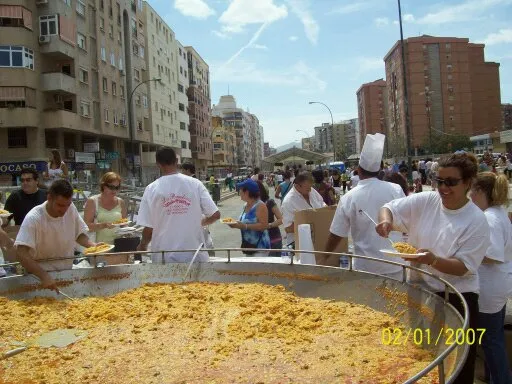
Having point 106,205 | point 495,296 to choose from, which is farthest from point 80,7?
point 495,296

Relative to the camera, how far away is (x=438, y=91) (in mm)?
106562

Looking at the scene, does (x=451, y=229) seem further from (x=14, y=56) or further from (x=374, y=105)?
(x=374, y=105)

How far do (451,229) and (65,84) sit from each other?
35370 mm

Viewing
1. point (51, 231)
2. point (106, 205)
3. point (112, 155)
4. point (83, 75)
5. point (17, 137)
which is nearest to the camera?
point (51, 231)

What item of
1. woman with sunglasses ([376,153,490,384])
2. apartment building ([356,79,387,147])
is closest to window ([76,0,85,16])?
woman with sunglasses ([376,153,490,384])

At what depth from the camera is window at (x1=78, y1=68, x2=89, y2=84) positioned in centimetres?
3701

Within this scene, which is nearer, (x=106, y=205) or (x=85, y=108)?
(x=106, y=205)

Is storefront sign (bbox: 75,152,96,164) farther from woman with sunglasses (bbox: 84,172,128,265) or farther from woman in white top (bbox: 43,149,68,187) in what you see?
woman with sunglasses (bbox: 84,172,128,265)

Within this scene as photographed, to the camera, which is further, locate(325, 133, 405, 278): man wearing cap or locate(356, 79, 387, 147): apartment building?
locate(356, 79, 387, 147): apartment building

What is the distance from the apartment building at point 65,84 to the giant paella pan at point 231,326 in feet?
100

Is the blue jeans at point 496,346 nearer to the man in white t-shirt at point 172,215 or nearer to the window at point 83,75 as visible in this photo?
the man in white t-shirt at point 172,215

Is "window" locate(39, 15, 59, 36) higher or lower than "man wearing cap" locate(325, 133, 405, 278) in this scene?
higher

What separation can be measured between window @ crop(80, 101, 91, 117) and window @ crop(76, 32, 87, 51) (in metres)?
4.34

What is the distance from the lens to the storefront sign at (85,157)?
36216mm
